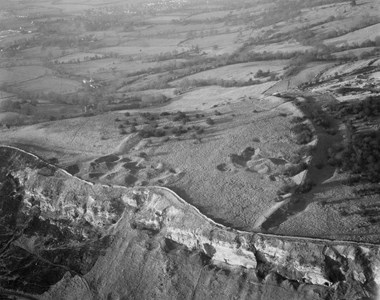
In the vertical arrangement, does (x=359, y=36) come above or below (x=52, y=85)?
above

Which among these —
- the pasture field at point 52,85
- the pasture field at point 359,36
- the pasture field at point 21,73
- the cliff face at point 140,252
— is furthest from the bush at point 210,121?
the pasture field at point 21,73

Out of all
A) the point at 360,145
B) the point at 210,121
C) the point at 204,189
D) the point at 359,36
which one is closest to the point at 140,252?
the point at 204,189

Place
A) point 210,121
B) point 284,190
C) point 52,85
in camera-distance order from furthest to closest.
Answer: point 52,85, point 210,121, point 284,190

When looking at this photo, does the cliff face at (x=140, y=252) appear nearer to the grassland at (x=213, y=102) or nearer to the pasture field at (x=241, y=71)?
the grassland at (x=213, y=102)

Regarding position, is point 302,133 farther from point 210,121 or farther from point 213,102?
point 213,102

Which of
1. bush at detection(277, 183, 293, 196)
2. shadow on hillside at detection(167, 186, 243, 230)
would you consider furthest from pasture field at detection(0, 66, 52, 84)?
bush at detection(277, 183, 293, 196)

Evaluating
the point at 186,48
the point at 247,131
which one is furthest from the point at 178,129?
the point at 186,48
